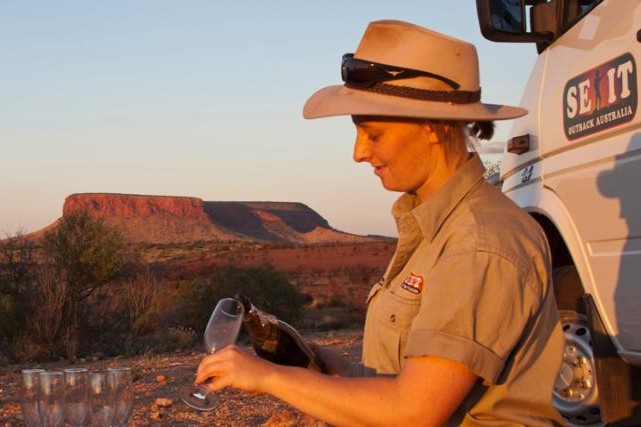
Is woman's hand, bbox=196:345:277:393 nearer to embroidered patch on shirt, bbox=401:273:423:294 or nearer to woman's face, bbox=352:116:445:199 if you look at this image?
embroidered patch on shirt, bbox=401:273:423:294

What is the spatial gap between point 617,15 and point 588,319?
56.6 inches

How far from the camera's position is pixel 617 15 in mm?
4355

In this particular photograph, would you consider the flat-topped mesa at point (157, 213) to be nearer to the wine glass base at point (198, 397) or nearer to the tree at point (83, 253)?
the tree at point (83, 253)

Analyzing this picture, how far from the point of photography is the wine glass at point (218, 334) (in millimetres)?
2600

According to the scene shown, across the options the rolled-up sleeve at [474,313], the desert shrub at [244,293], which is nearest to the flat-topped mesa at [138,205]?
the desert shrub at [244,293]

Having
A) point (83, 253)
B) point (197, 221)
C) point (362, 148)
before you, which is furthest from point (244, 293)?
point (197, 221)

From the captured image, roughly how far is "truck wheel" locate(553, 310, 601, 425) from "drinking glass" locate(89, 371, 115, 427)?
2942mm

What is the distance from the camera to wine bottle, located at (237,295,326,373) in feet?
10.2

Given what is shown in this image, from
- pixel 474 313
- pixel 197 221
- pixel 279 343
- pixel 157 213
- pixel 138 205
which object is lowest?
pixel 197 221

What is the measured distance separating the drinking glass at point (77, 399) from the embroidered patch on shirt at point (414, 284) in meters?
0.89

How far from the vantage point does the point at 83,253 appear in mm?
17016

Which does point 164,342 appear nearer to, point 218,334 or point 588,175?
point 588,175

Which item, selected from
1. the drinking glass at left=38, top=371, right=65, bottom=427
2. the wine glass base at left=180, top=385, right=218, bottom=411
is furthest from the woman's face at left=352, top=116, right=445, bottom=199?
the drinking glass at left=38, top=371, right=65, bottom=427

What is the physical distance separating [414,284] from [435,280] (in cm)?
21
